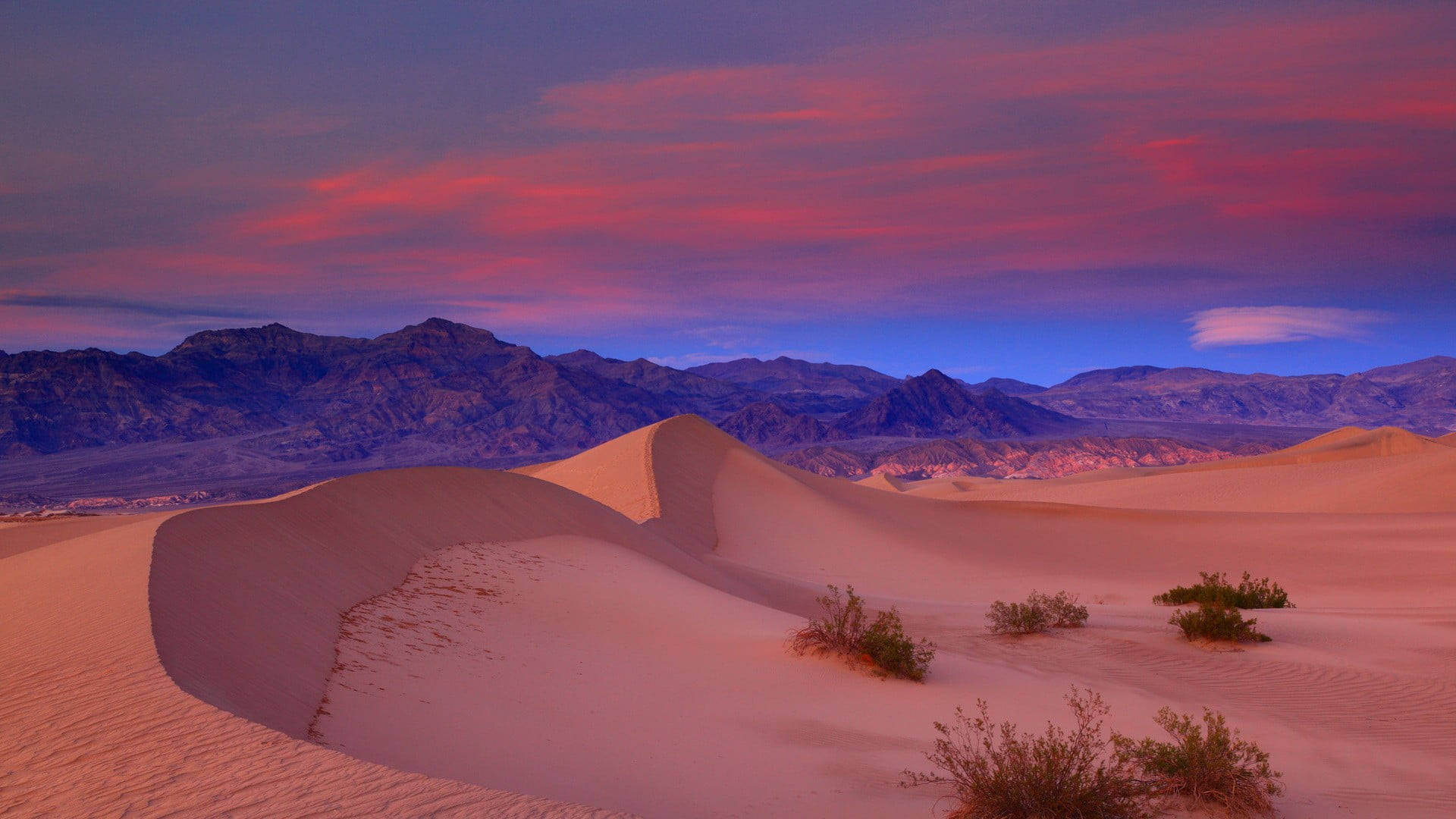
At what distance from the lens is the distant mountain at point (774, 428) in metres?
163

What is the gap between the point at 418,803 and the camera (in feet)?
14.3

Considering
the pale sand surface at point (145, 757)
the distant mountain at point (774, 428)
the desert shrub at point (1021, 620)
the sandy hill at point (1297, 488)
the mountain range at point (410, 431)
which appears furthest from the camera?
the distant mountain at point (774, 428)

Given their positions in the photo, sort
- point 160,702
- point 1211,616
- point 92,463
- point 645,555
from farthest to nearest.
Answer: point 92,463 < point 645,555 < point 1211,616 < point 160,702

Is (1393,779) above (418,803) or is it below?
below

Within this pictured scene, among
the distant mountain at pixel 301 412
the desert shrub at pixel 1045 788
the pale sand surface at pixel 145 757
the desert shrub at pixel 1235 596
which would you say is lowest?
the desert shrub at pixel 1235 596

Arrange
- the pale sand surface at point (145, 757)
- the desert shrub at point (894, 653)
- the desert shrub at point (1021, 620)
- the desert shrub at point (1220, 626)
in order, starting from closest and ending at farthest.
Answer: the pale sand surface at point (145, 757) → the desert shrub at point (894, 653) → the desert shrub at point (1220, 626) → the desert shrub at point (1021, 620)

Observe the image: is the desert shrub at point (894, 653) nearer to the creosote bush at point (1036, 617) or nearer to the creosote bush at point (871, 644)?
the creosote bush at point (871, 644)

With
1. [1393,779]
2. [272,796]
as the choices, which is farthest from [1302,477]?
[272,796]

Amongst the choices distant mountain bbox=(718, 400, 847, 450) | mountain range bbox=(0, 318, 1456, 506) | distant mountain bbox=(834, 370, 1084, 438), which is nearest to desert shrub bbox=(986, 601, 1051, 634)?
mountain range bbox=(0, 318, 1456, 506)

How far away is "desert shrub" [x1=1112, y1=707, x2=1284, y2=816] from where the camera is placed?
6.09m

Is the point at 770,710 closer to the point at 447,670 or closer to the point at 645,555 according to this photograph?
the point at 447,670

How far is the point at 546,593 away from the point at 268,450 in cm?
14360

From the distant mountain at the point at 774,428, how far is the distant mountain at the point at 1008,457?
33.8 meters

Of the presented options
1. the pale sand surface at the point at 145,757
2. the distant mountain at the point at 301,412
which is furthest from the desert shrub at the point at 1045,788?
the distant mountain at the point at 301,412
